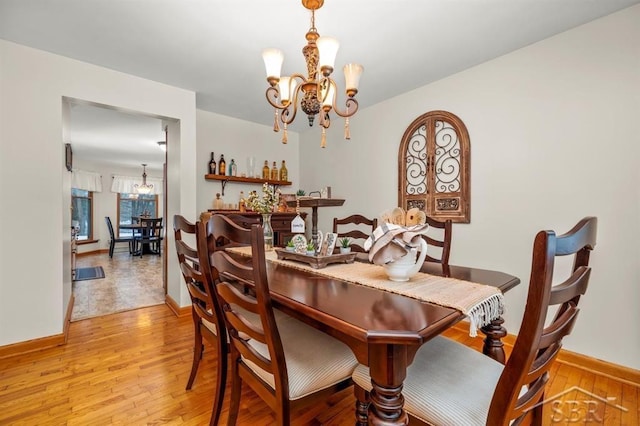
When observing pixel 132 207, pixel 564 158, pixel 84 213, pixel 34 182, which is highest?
pixel 564 158

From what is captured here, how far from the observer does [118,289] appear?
3.91 m

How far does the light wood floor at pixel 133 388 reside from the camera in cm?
149

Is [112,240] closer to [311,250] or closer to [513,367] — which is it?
[311,250]

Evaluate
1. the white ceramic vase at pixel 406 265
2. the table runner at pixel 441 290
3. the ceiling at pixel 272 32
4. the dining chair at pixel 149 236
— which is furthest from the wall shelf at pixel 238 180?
the dining chair at pixel 149 236

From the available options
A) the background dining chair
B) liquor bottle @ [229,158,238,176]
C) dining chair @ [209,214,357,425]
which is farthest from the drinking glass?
the background dining chair

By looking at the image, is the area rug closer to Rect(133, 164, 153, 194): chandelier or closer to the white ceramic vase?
Rect(133, 164, 153, 194): chandelier

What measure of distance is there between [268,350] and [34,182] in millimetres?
2480

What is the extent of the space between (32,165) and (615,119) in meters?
4.19

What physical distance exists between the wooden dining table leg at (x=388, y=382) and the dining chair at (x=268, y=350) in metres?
0.30

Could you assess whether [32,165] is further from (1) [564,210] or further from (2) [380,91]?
(1) [564,210]

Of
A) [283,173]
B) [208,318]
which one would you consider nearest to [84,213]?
[283,173]

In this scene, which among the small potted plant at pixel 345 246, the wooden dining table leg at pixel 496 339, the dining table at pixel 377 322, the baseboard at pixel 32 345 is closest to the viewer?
the dining table at pixel 377 322

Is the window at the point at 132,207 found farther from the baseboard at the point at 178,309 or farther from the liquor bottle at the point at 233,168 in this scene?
the baseboard at the point at 178,309

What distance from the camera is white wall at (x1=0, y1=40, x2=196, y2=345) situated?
2.14 metres
